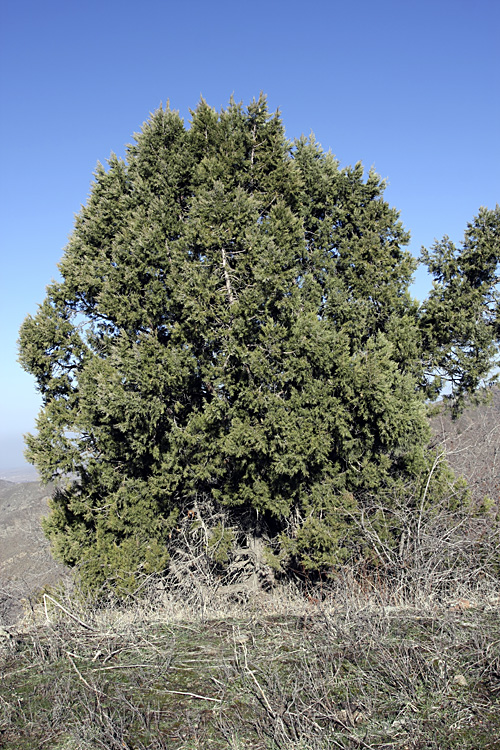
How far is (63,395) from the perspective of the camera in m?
8.49

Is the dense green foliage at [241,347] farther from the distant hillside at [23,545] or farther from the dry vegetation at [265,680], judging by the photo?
the dry vegetation at [265,680]

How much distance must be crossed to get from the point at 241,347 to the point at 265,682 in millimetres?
4657

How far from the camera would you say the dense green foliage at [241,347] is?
22.8ft

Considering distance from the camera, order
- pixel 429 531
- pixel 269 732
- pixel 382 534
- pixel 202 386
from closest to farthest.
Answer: pixel 269 732 < pixel 429 531 < pixel 382 534 < pixel 202 386

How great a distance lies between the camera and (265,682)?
2.75 metres

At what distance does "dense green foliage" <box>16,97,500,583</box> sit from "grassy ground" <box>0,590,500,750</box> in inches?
126

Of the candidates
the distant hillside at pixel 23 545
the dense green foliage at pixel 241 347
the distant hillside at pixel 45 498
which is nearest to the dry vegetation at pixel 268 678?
the distant hillside at pixel 45 498

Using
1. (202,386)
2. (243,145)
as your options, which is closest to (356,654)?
(202,386)

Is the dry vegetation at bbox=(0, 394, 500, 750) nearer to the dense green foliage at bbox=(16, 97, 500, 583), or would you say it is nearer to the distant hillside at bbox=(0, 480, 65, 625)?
the dense green foliage at bbox=(16, 97, 500, 583)

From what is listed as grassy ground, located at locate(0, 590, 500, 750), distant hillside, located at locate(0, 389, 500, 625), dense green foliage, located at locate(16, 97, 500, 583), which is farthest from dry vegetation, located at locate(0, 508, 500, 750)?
dense green foliage, located at locate(16, 97, 500, 583)

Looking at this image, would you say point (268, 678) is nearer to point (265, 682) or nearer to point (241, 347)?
point (265, 682)

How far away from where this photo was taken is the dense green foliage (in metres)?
6.95

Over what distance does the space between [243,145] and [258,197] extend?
3.26 feet

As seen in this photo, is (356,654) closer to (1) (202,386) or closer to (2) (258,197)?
(1) (202,386)
